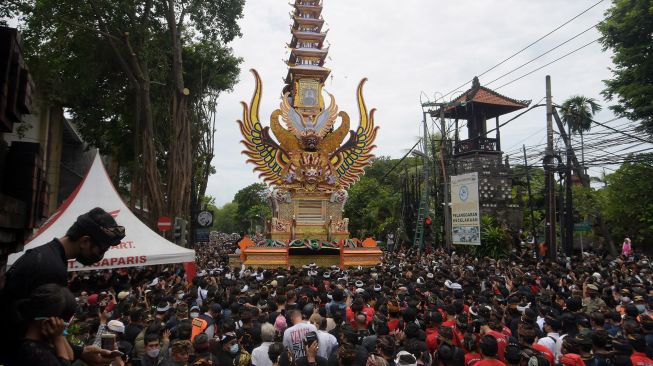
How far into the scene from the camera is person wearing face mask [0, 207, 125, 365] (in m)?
2.60

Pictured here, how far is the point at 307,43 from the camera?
Answer: 89.9 ft

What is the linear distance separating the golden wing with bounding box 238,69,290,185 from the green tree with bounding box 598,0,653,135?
17.1 meters

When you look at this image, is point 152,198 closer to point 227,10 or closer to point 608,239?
point 227,10

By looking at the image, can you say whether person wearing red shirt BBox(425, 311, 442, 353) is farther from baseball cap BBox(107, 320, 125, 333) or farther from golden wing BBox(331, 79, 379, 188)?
golden wing BBox(331, 79, 379, 188)

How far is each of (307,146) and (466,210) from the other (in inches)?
383

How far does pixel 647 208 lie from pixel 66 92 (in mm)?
26880

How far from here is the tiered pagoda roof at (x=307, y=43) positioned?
26438mm

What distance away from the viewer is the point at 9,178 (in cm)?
283

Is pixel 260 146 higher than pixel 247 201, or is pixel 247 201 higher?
pixel 247 201

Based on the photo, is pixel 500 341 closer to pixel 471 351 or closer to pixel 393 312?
→ pixel 471 351

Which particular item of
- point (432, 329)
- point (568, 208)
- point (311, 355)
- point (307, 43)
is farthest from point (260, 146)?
point (311, 355)

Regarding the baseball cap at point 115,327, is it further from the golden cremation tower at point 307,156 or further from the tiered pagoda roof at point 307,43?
the tiered pagoda roof at point 307,43

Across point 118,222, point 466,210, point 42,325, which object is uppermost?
point 466,210

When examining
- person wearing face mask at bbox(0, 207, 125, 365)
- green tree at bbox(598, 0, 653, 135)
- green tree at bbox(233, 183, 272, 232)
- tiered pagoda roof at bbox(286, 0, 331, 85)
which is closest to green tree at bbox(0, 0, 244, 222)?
tiered pagoda roof at bbox(286, 0, 331, 85)
